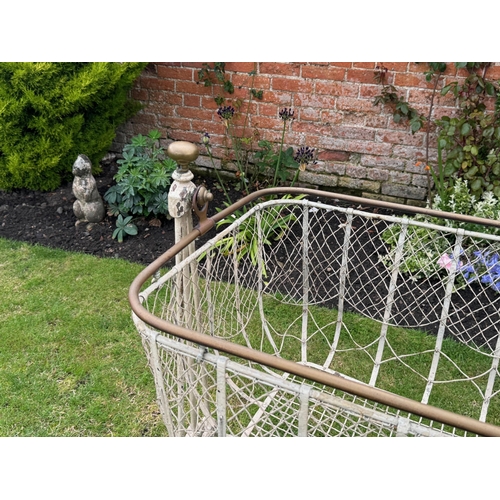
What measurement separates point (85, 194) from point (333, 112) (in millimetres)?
1489

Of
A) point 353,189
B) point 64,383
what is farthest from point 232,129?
point 64,383

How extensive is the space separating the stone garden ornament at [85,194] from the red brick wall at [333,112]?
709 mm

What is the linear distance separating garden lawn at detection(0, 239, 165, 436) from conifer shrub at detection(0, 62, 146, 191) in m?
0.61

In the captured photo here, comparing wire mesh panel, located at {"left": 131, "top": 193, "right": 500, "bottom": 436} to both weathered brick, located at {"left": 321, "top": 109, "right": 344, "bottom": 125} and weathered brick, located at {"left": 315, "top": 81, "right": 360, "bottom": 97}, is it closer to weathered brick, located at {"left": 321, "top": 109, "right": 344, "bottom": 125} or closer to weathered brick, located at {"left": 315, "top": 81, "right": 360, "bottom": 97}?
weathered brick, located at {"left": 321, "top": 109, "right": 344, "bottom": 125}

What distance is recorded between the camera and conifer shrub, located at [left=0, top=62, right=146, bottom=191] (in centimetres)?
281

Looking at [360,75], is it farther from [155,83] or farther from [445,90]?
[155,83]

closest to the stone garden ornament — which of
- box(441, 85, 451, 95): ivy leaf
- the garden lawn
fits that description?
the garden lawn

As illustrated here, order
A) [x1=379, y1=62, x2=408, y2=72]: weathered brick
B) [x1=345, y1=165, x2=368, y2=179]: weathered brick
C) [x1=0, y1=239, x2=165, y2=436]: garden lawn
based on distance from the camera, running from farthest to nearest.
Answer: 1. [x1=345, y1=165, x2=368, y2=179]: weathered brick
2. [x1=379, y1=62, x2=408, y2=72]: weathered brick
3. [x1=0, y1=239, x2=165, y2=436]: garden lawn

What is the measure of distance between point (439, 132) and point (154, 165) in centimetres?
156

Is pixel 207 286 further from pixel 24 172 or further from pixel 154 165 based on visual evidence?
pixel 24 172

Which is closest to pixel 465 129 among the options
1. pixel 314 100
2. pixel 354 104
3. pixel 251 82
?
pixel 354 104

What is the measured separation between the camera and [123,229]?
9.53 feet

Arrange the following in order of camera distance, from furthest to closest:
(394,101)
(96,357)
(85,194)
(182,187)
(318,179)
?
(318,179) < (85,194) < (394,101) < (96,357) < (182,187)

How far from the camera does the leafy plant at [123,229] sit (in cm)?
289
